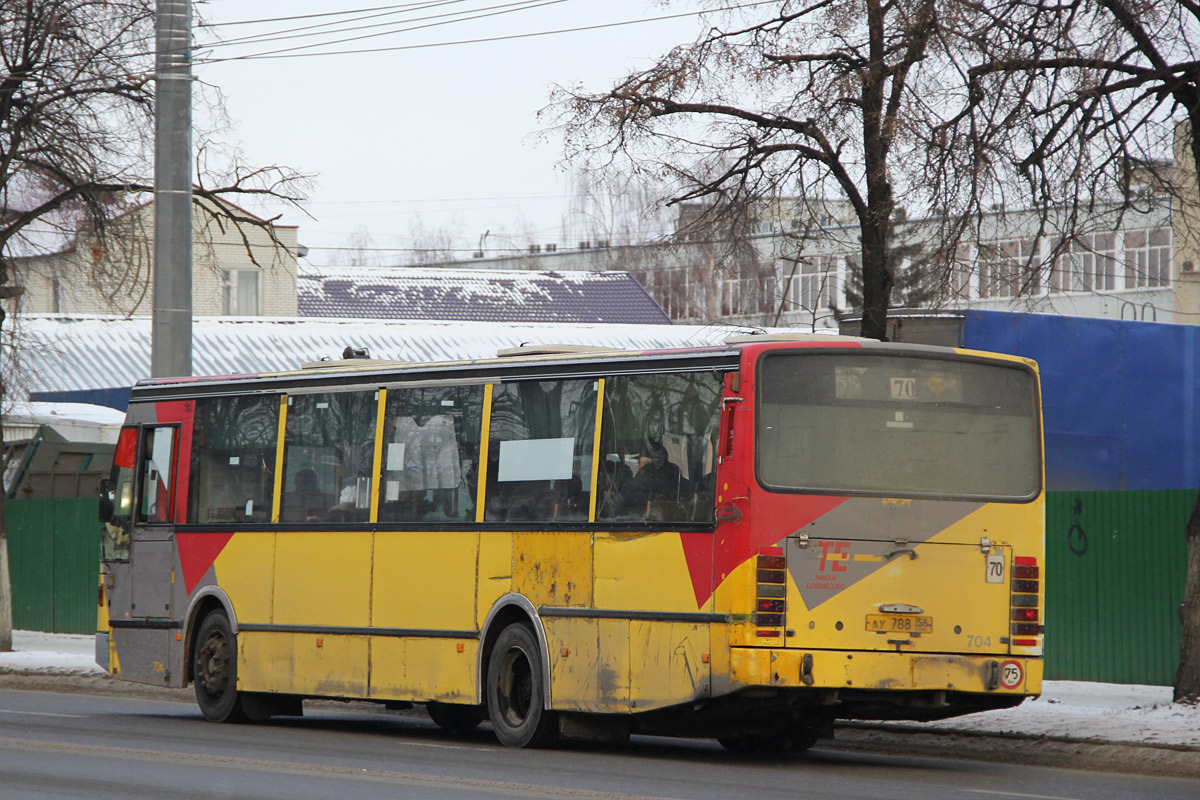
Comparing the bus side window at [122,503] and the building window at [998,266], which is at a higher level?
the building window at [998,266]

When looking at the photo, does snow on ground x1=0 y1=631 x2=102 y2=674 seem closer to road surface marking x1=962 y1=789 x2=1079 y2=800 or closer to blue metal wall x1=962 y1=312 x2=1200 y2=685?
blue metal wall x1=962 y1=312 x2=1200 y2=685

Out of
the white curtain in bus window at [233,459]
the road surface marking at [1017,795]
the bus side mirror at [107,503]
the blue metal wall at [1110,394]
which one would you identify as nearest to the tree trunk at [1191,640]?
the road surface marking at [1017,795]

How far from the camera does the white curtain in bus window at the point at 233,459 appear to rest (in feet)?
49.3

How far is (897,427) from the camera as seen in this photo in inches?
456

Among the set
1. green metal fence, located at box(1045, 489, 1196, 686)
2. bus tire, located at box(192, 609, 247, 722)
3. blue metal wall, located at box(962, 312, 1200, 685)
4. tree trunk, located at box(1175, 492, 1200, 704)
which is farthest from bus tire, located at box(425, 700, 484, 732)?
blue metal wall, located at box(962, 312, 1200, 685)

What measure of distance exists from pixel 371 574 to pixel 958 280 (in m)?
5.76

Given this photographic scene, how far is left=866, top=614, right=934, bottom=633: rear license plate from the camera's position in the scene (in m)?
11.3

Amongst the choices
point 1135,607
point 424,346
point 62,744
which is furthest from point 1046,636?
point 424,346

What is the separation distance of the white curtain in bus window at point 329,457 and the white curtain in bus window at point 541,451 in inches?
60.0

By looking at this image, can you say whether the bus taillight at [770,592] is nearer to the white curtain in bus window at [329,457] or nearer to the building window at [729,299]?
the white curtain in bus window at [329,457]

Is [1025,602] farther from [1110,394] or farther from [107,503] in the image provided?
[1110,394]

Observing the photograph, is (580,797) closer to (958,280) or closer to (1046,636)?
(958,280)

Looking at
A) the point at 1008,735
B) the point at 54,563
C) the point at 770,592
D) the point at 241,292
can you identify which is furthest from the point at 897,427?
the point at 241,292

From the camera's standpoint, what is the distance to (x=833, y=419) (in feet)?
37.5
